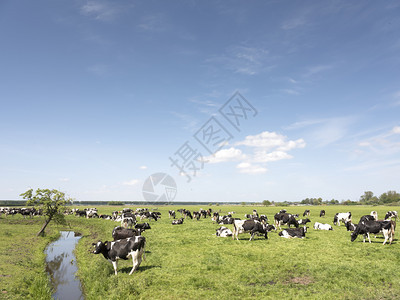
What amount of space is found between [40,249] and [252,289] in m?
20.8

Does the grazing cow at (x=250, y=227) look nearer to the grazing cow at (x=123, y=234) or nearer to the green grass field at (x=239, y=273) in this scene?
the green grass field at (x=239, y=273)

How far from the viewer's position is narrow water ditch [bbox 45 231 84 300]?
535 inches

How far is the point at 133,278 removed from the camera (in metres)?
12.4

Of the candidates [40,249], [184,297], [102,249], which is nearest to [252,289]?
[184,297]

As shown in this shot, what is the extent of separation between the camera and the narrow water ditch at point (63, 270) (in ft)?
44.6

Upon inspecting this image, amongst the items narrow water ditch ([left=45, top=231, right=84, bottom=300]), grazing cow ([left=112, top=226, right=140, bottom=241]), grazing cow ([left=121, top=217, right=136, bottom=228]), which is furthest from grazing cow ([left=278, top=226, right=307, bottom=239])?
grazing cow ([left=121, top=217, right=136, bottom=228])

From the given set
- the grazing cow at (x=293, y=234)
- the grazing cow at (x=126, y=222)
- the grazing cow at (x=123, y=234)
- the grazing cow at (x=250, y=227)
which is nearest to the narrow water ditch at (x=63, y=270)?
the grazing cow at (x=123, y=234)

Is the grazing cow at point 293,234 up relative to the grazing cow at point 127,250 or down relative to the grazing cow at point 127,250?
down

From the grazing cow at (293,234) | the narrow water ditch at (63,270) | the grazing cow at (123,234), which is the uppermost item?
the grazing cow at (123,234)

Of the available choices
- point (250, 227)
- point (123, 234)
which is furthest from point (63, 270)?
point (250, 227)

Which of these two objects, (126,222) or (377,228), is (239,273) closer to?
(377,228)

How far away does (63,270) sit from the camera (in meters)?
17.7

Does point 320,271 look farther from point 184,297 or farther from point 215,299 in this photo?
point 184,297

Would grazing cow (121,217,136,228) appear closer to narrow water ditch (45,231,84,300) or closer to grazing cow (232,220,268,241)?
narrow water ditch (45,231,84,300)
